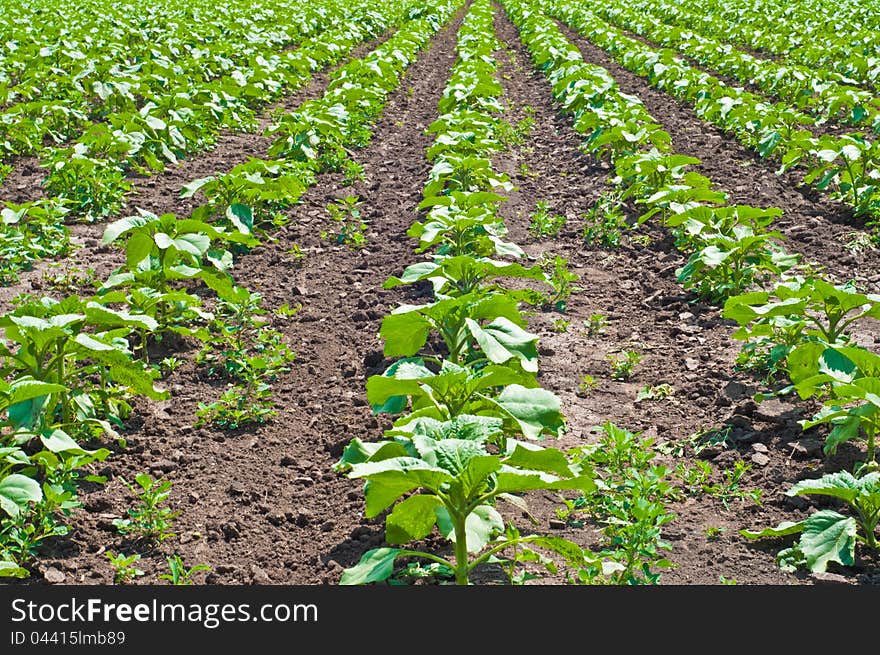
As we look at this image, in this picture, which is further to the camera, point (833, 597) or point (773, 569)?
point (773, 569)

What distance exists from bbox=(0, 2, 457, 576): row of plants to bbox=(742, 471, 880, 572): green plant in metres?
2.53

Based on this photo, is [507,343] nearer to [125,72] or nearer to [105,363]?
[105,363]

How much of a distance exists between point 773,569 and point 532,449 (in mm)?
1028

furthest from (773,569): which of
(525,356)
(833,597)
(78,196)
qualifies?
(78,196)

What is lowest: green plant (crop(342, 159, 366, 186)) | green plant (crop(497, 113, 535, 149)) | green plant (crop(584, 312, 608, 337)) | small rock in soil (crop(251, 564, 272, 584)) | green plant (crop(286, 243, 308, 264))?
small rock in soil (crop(251, 564, 272, 584))

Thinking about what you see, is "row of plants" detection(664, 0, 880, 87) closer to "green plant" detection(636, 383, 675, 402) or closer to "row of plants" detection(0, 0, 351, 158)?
"row of plants" detection(0, 0, 351, 158)

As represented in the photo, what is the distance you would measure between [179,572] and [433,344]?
7.46 ft

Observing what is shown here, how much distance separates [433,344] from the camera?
5215mm

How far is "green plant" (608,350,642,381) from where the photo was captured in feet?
16.2

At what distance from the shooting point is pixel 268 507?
379cm

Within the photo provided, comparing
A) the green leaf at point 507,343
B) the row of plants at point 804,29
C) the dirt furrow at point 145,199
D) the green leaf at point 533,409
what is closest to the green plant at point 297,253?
the dirt furrow at point 145,199

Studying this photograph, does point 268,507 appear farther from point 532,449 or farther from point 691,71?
point 691,71

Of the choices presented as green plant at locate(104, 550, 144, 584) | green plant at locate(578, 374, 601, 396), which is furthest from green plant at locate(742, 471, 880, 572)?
green plant at locate(104, 550, 144, 584)

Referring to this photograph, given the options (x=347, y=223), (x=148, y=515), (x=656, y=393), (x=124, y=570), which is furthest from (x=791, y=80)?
(x=124, y=570)
